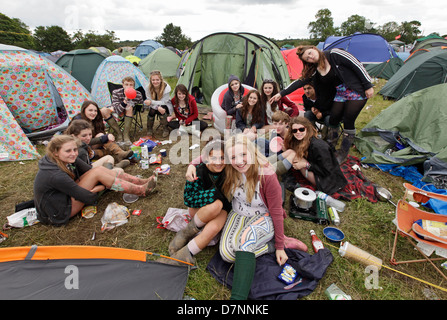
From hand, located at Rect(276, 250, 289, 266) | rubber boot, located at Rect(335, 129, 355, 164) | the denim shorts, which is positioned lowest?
hand, located at Rect(276, 250, 289, 266)

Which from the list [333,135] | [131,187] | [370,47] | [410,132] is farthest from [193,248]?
[370,47]

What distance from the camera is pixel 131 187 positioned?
2.97 metres

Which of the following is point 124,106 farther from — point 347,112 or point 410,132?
point 410,132

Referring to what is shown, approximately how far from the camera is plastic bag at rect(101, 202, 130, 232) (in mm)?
2682

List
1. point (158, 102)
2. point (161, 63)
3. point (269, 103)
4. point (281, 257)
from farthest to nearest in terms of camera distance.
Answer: point (161, 63)
point (158, 102)
point (269, 103)
point (281, 257)

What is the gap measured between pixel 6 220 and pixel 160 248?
2.00 metres

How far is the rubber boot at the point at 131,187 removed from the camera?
9.42 feet

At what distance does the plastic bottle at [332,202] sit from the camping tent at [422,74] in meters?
6.66

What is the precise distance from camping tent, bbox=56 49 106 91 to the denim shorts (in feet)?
25.1

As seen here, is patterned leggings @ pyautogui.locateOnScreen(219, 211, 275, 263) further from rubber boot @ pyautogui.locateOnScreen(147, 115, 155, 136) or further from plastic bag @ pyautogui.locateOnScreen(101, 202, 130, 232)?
rubber boot @ pyautogui.locateOnScreen(147, 115, 155, 136)

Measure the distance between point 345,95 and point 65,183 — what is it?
3925 mm

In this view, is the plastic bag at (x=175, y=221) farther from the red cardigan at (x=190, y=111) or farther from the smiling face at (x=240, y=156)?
the red cardigan at (x=190, y=111)

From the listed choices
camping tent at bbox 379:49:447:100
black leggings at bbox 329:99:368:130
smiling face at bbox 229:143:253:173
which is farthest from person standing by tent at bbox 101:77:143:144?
camping tent at bbox 379:49:447:100
